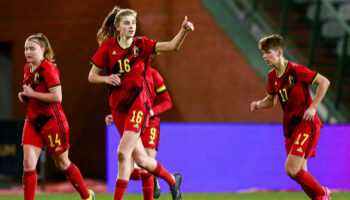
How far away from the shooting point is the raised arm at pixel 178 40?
219 inches

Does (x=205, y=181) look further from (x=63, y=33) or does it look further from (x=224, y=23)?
(x=63, y=33)

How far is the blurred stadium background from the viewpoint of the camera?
1017 cm

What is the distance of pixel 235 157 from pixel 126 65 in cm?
380

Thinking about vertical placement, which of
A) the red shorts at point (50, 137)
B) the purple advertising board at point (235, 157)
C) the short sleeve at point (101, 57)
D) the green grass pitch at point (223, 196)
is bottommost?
the green grass pitch at point (223, 196)

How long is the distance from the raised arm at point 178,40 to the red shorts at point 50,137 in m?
1.15

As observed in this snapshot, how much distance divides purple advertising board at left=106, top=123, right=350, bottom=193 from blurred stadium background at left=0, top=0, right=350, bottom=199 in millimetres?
577

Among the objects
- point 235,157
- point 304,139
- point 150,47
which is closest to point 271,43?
point 304,139

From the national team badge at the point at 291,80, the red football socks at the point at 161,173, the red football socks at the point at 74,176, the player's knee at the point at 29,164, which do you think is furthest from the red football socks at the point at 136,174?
the national team badge at the point at 291,80

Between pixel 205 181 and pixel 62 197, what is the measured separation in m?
1.94

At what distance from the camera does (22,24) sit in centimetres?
1159

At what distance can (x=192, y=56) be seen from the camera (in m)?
10.8

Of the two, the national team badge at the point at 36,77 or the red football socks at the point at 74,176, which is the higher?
the national team badge at the point at 36,77

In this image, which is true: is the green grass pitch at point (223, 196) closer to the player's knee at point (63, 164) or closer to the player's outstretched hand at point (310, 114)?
the player's knee at point (63, 164)

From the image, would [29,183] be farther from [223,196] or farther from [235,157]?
[235,157]
